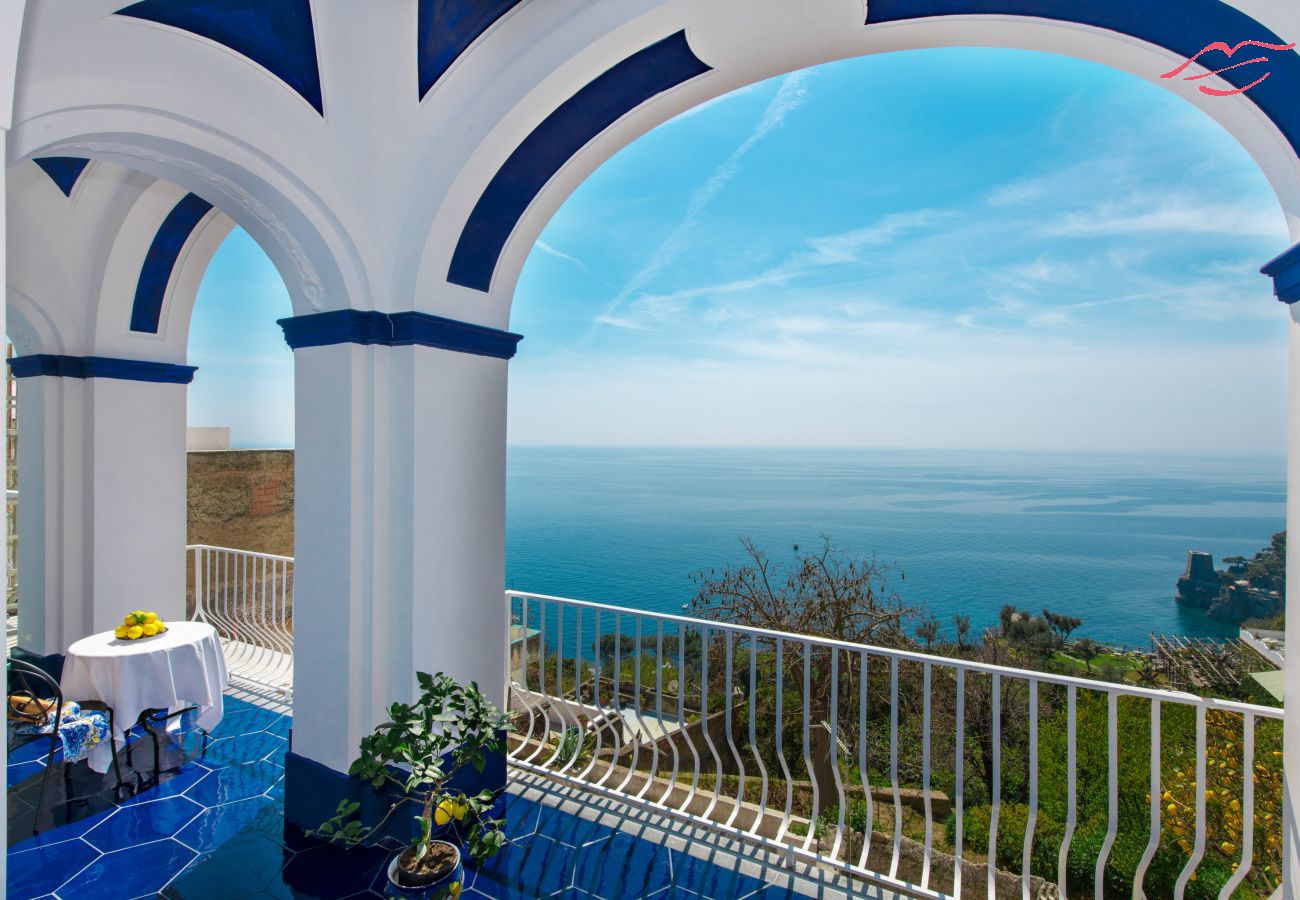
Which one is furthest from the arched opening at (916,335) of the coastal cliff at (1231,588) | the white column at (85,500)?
the white column at (85,500)

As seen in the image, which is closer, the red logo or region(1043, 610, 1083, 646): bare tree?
the red logo

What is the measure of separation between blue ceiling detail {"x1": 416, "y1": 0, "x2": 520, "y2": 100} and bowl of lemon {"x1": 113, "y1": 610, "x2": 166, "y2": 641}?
3060 millimetres

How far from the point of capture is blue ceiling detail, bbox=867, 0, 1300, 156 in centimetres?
190

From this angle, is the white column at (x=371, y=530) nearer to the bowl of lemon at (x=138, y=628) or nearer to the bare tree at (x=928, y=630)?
the bowl of lemon at (x=138, y=628)

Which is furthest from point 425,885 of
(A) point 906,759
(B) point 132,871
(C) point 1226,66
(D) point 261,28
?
(A) point 906,759

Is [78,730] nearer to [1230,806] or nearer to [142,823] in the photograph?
[142,823]

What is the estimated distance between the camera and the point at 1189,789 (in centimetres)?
559

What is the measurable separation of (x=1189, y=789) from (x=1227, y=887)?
4510mm

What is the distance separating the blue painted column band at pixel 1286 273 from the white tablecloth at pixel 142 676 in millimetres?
4717

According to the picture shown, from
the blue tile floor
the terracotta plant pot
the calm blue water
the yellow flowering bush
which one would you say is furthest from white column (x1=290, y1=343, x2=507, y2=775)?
the calm blue water

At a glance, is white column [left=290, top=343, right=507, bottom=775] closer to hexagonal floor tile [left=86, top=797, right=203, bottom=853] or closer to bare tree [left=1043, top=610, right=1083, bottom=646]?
hexagonal floor tile [left=86, top=797, right=203, bottom=853]

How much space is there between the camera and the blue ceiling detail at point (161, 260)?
4090 mm

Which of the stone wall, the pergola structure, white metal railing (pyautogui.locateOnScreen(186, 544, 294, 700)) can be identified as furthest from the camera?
the stone wall

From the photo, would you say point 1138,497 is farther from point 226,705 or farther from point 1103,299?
point 226,705
